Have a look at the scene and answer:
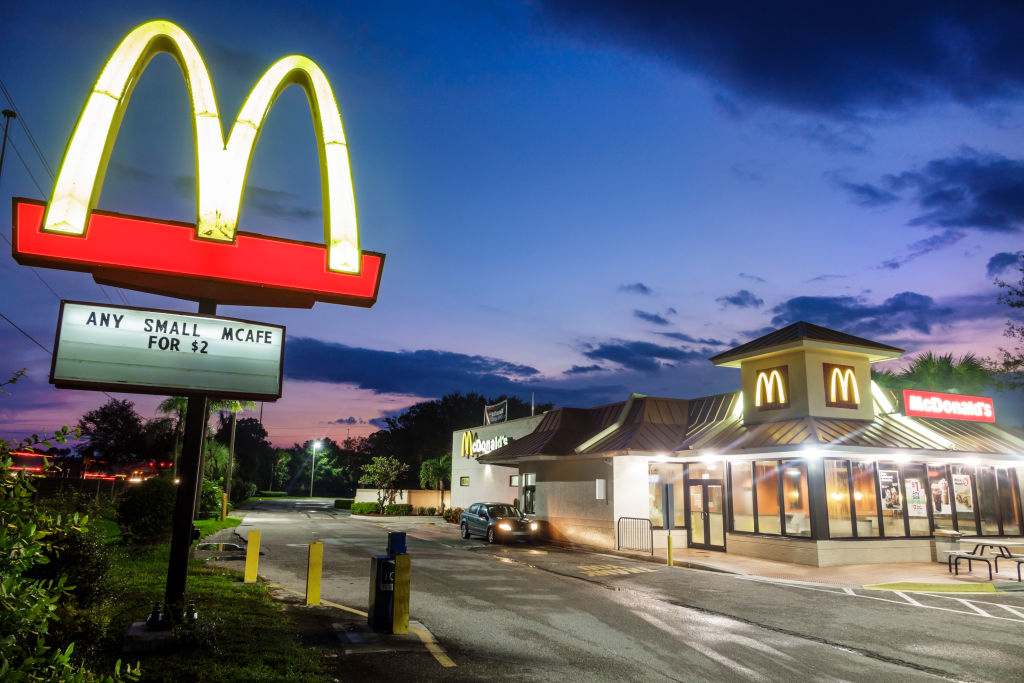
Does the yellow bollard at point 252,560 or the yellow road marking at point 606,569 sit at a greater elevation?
the yellow bollard at point 252,560

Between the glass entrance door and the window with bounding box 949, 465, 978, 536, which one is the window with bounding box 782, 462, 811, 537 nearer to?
the glass entrance door

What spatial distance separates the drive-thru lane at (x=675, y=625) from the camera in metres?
8.28

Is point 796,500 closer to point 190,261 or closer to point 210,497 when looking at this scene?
point 190,261

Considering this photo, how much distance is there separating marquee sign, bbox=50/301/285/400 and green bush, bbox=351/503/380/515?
45.3 m

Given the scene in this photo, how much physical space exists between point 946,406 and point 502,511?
16.8 m

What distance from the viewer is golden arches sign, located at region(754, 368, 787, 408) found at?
2147 cm

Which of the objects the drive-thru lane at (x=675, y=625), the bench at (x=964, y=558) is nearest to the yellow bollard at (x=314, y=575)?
the drive-thru lane at (x=675, y=625)

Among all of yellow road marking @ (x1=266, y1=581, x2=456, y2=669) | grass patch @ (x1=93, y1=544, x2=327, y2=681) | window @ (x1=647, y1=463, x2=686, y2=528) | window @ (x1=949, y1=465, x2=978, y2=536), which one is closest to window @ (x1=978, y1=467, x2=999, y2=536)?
window @ (x1=949, y1=465, x2=978, y2=536)

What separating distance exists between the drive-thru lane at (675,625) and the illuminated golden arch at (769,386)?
276 inches

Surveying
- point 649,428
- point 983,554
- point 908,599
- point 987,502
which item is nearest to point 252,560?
point 908,599

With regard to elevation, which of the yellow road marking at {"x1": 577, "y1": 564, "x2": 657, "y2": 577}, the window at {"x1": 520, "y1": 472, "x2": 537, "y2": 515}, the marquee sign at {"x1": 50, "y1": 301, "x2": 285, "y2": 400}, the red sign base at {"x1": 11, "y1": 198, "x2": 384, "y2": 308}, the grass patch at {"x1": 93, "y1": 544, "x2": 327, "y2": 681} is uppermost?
the red sign base at {"x1": 11, "y1": 198, "x2": 384, "y2": 308}

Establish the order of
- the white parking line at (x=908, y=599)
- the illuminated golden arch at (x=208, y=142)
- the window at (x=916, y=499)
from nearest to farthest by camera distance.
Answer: the illuminated golden arch at (x=208, y=142), the white parking line at (x=908, y=599), the window at (x=916, y=499)

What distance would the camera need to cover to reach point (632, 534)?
23.4 metres

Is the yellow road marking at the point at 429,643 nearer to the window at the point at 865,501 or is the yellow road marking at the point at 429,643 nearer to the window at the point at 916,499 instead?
the window at the point at 865,501
